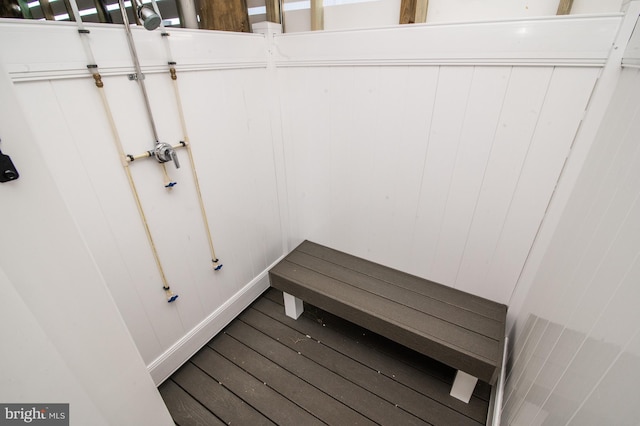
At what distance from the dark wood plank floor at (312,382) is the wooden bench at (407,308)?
15 centimetres

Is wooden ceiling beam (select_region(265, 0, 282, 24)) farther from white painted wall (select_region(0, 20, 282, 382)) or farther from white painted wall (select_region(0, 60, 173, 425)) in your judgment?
white painted wall (select_region(0, 60, 173, 425))

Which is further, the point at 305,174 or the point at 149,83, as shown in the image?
the point at 305,174

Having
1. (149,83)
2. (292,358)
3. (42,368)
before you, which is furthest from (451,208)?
(42,368)

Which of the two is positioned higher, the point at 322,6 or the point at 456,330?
the point at 322,6

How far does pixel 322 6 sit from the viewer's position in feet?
4.95

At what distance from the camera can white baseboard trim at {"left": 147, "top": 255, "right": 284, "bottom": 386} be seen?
59.0 inches

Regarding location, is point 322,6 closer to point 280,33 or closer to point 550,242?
point 280,33

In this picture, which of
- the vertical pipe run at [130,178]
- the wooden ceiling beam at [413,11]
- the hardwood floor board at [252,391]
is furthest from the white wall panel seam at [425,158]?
the vertical pipe run at [130,178]

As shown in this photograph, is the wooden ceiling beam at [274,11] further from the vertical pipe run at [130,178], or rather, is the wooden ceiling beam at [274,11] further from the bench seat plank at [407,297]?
the bench seat plank at [407,297]

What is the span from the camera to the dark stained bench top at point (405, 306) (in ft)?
4.19

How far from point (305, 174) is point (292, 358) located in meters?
1.14

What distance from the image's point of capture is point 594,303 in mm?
627

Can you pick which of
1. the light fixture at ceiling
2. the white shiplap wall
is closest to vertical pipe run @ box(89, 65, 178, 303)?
the light fixture at ceiling

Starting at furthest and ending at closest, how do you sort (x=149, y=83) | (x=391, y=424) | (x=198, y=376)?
(x=198, y=376) < (x=391, y=424) < (x=149, y=83)
